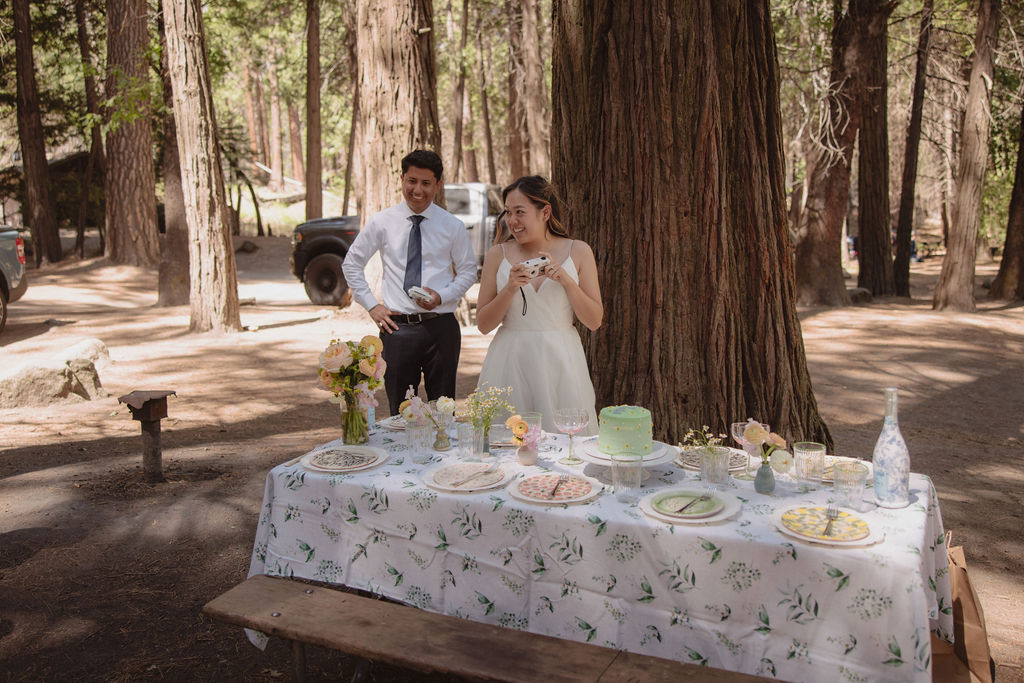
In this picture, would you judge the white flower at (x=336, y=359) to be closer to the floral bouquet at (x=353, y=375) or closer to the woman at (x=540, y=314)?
the floral bouquet at (x=353, y=375)

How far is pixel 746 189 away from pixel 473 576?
2.62 m

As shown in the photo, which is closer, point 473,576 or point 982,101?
point 473,576

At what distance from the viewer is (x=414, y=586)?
2824 mm

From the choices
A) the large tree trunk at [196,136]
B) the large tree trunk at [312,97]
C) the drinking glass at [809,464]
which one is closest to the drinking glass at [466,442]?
the drinking glass at [809,464]

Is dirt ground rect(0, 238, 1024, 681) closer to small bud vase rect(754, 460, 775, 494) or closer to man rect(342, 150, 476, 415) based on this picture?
man rect(342, 150, 476, 415)

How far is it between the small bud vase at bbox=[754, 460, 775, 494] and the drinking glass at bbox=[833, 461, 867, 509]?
187 mm

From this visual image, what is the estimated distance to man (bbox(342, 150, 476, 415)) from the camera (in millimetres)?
4605

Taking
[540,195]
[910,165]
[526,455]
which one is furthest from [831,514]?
[910,165]

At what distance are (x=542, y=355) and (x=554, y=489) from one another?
123cm

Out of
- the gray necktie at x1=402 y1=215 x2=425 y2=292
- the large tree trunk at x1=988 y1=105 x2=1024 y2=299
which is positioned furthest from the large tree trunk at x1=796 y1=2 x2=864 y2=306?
the gray necktie at x1=402 y1=215 x2=425 y2=292

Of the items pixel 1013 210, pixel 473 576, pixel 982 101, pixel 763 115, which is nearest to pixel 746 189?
pixel 763 115

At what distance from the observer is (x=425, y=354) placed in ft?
15.3

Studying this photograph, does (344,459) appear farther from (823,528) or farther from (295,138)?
(295,138)

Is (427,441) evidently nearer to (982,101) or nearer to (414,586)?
(414,586)
